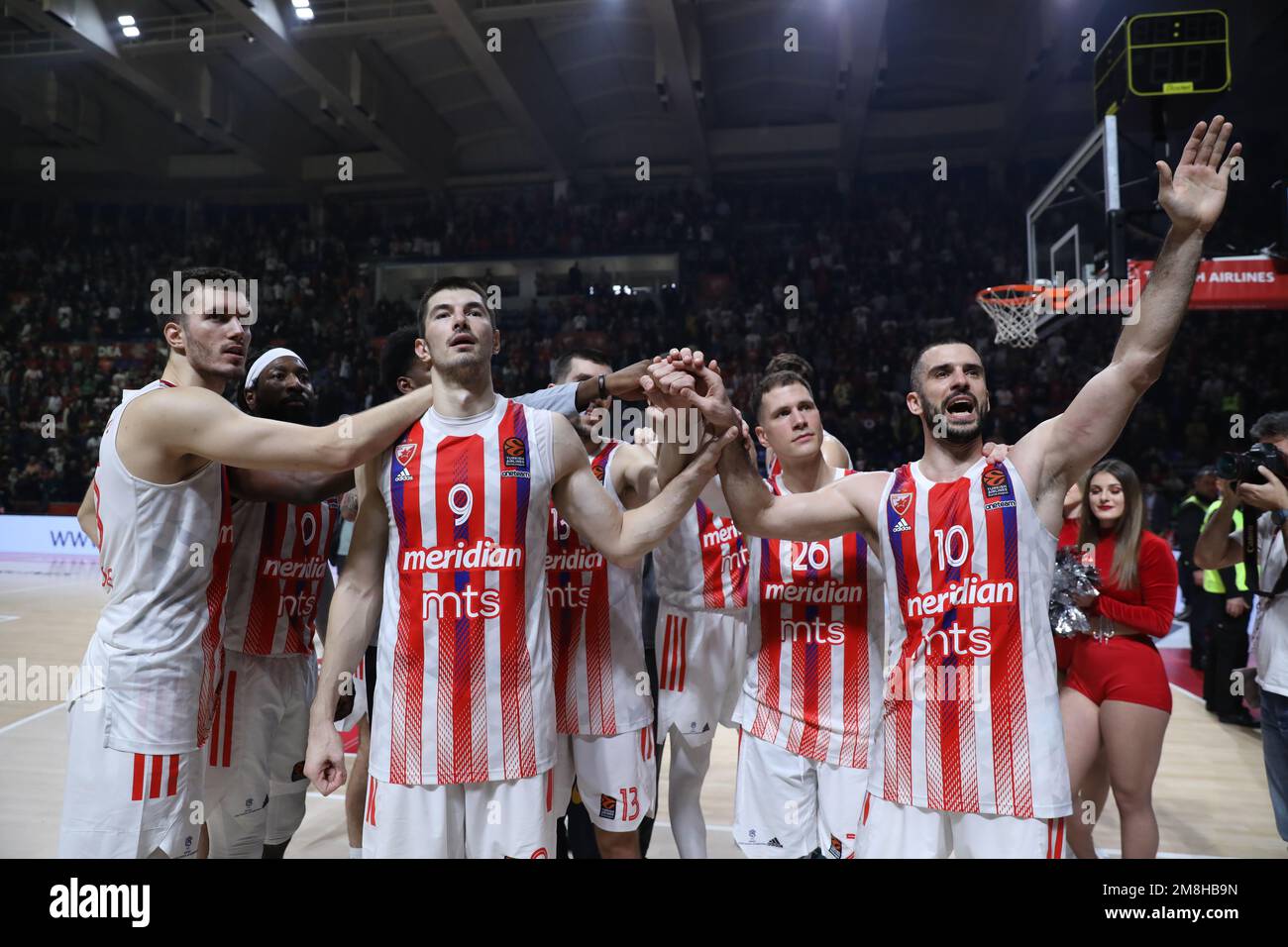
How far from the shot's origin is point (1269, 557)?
160 inches

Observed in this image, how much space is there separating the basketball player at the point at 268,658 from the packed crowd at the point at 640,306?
41.1 ft

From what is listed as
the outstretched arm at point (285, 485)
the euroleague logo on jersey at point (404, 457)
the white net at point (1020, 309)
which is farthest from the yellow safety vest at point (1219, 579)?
the outstretched arm at point (285, 485)

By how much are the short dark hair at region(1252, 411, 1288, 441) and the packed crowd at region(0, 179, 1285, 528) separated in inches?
432

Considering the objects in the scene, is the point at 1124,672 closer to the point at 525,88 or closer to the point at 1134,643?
the point at 1134,643

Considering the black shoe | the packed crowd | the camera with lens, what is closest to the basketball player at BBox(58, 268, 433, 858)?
the camera with lens

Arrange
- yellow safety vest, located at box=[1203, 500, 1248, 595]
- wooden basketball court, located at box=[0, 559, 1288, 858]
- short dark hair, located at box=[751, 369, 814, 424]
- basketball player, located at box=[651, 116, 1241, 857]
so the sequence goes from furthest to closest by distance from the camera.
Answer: yellow safety vest, located at box=[1203, 500, 1248, 595] < wooden basketball court, located at box=[0, 559, 1288, 858] < short dark hair, located at box=[751, 369, 814, 424] < basketball player, located at box=[651, 116, 1241, 857]

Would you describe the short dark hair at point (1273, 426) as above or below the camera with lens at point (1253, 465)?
above

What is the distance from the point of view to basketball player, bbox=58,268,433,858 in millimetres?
2480

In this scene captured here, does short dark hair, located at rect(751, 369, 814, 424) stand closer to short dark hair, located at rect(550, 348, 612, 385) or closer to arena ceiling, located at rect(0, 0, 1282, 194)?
short dark hair, located at rect(550, 348, 612, 385)

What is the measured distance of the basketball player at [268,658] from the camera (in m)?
3.17

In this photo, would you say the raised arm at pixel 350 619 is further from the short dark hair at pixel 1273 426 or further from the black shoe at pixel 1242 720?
the black shoe at pixel 1242 720

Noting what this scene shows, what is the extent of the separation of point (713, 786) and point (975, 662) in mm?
3406
